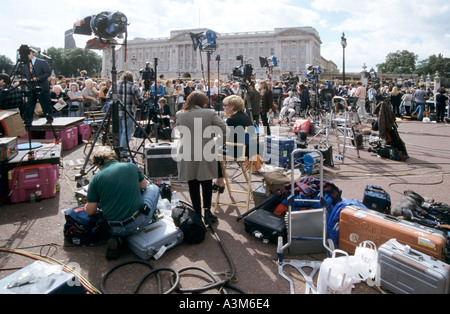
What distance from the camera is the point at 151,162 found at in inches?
237

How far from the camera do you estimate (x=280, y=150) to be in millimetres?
7066

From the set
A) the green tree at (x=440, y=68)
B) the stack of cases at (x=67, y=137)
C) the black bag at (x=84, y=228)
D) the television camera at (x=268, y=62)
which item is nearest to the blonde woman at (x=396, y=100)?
the television camera at (x=268, y=62)

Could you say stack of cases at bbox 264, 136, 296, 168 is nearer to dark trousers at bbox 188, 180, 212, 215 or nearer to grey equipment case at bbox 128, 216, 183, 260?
dark trousers at bbox 188, 180, 212, 215

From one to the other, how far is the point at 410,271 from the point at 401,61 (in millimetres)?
116643

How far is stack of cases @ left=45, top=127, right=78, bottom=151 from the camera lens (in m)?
8.16

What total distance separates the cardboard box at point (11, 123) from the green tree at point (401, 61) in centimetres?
11077

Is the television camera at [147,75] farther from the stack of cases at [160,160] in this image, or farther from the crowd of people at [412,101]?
the crowd of people at [412,101]

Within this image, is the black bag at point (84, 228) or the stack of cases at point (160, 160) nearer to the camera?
the black bag at point (84, 228)

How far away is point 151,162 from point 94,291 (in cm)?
338

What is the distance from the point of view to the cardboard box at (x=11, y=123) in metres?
6.18

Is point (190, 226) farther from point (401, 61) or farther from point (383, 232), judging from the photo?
point (401, 61)

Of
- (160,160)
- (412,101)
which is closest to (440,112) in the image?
(412,101)

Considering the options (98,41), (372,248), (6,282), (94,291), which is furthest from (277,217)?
(98,41)
